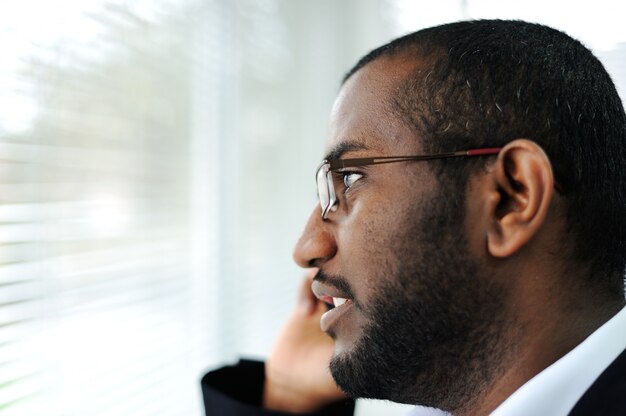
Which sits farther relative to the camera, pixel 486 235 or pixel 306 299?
pixel 306 299

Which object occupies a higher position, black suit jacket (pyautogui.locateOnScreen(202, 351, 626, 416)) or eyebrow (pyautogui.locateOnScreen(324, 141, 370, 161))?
eyebrow (pyautogui.locateOnScreen(324, 141, 370, 161))

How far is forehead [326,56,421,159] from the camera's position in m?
0.97

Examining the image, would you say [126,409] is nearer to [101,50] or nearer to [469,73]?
[101,50]

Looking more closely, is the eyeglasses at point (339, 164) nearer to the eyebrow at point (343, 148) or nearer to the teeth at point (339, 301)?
the eyebrow at point (343, 148)

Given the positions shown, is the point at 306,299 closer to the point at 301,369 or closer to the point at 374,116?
the point at 301,369

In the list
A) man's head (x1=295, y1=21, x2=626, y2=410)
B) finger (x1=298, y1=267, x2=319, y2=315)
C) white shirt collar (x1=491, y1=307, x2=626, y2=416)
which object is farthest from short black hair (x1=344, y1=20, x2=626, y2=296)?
finger (x1=298, y1=267, x2=319, y2=315)

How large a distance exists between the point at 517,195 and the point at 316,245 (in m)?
0.35

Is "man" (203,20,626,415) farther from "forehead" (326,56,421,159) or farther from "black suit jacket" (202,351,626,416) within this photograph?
"black suit jacket" (202,351,626,416)

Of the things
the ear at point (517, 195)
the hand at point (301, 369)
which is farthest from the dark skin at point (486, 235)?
the hand at point (301, 369)

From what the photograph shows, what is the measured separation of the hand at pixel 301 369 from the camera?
141cm

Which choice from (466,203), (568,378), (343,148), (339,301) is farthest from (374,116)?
(568,378)

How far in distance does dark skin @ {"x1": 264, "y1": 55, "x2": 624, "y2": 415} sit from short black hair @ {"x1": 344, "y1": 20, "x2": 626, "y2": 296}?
0.09 ft

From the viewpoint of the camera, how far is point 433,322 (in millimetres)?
946

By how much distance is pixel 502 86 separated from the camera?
913 millimetres
